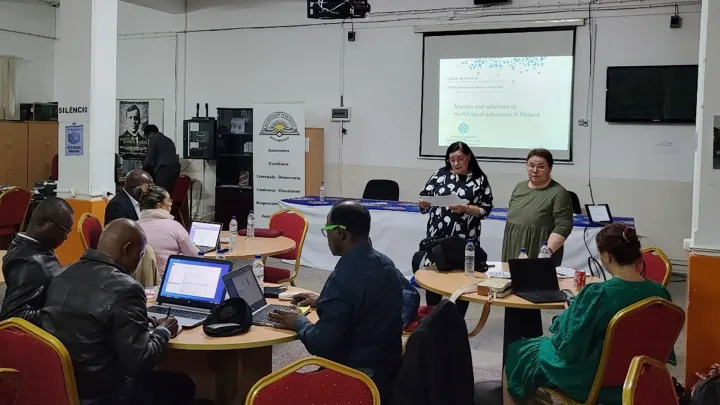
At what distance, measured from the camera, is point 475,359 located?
4719mm

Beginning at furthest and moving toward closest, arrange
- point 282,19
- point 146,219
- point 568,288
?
point 282,19
point 146,219
point 568,288

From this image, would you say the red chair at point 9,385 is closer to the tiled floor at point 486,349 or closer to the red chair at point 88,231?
the tiled floor at point 486,349

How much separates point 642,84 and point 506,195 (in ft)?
6.49

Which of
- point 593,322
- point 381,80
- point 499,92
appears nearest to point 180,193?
point 381,80

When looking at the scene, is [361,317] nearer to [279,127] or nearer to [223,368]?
[223,368]

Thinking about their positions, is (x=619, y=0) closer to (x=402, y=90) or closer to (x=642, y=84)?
(x=642, y=84)

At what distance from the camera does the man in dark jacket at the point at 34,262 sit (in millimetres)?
2754

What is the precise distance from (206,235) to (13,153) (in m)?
6.97

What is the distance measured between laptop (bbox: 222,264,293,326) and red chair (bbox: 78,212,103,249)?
6.40 feet

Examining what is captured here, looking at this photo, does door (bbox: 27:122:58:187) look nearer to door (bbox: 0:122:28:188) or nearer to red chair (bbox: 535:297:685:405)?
door (bbox: 0:122:28:188)

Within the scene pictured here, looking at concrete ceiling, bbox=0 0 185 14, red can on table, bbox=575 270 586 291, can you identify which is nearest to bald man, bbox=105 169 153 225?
red can on table, bbox=575 270 586 291

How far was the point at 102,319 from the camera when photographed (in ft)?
7.82

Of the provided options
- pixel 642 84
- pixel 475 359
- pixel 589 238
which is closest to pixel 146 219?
pixel 475 359

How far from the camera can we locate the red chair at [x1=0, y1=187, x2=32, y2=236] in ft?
22.5
